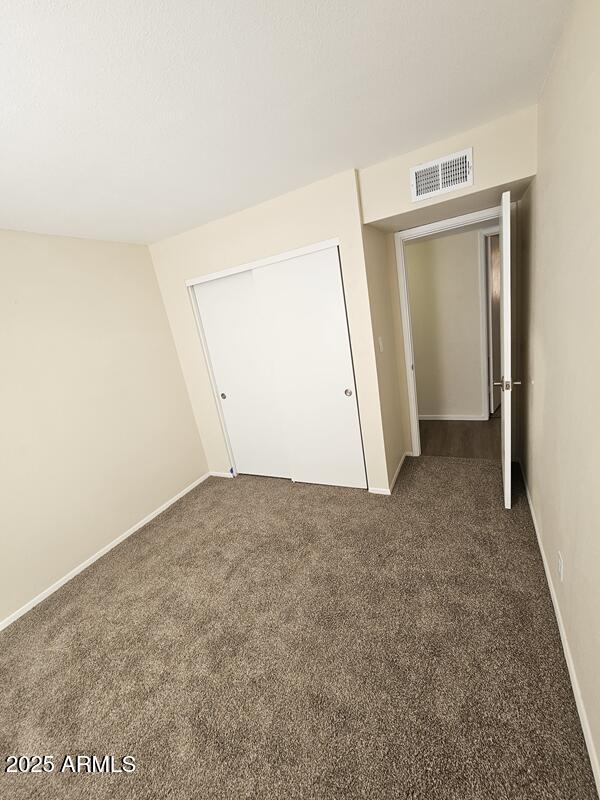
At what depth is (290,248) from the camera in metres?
2.47

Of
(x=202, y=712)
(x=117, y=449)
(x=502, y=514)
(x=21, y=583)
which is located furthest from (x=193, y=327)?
(x=502, y=514)

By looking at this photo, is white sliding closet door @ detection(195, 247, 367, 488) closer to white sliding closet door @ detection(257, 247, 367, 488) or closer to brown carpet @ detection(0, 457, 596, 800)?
white sliding closet door @ detection(257, 247, 367, 488)

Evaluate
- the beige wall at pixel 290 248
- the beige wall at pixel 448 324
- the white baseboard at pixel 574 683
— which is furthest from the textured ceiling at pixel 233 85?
the white baseboard at pixel 574 683

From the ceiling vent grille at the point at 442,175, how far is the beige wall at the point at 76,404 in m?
Result: 2.43

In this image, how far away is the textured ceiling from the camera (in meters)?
1.00

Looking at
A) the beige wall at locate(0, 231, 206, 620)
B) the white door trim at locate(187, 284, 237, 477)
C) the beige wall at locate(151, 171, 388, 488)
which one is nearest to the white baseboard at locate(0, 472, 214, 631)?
the beige wall at locate(0, 231, 206, 620)

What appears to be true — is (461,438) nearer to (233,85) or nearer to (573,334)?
(573,334)

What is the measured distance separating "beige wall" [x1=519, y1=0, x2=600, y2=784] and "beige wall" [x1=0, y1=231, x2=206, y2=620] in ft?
9.87

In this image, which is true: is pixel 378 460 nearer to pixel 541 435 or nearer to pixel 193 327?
pixel 541 435

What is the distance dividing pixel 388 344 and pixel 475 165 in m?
1.32

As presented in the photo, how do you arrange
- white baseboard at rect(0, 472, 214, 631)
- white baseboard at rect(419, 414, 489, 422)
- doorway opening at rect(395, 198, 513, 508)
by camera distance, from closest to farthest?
1. white baseboard at rect(0, 472, 214, 631)
2. doorway opening at rect(395, 198, 513, 508)
3. white baseboard at rect(419, 414, 489, 422)

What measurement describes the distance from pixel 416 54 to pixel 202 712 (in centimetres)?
283

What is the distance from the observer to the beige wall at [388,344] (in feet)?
8.15

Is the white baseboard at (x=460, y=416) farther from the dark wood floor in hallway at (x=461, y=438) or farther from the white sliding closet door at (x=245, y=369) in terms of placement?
the white sliding closet door at (x=245, y=369)
